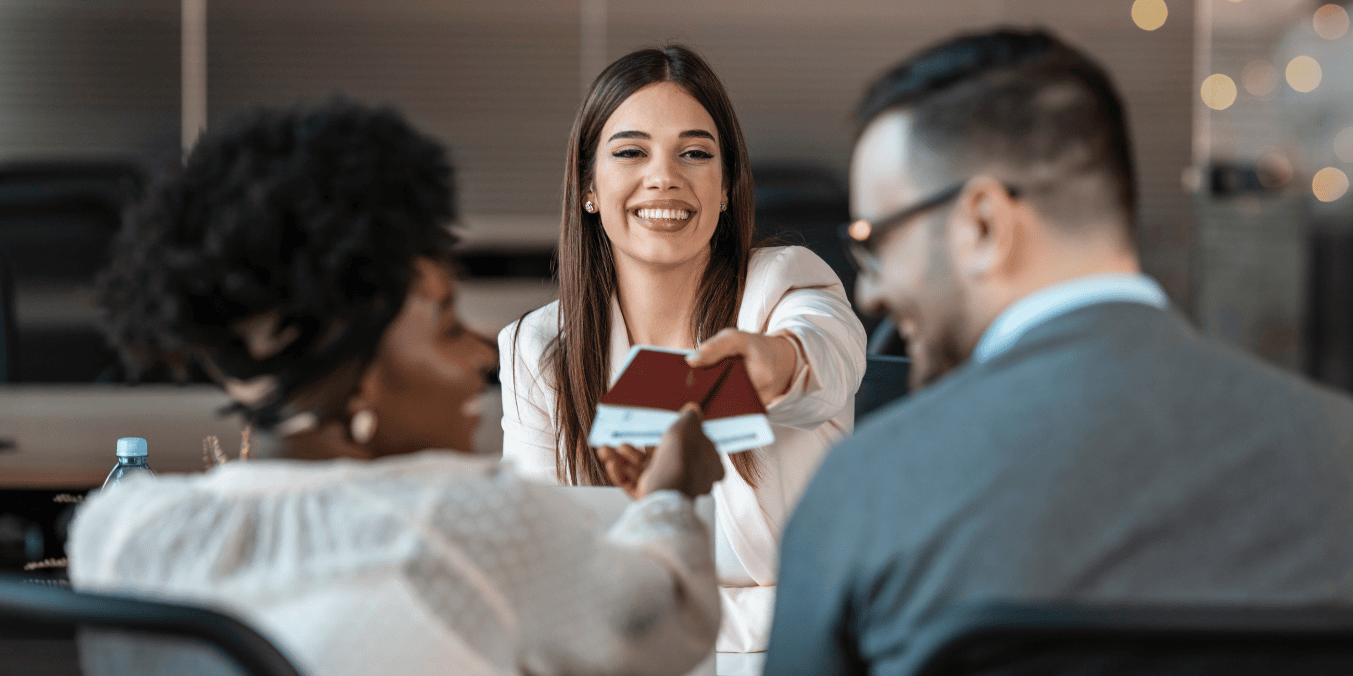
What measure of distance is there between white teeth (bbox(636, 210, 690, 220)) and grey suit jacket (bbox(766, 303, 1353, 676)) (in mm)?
883

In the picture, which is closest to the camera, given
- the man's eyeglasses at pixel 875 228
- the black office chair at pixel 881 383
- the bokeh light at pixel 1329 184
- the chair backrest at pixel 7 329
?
the man's eyeglasses at pixel 875 228

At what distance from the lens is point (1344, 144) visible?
3725 mm

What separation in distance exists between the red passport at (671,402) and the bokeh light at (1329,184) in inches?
146

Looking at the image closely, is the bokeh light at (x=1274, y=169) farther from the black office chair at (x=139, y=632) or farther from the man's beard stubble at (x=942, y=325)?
the black office chair at (x=139, y=632)

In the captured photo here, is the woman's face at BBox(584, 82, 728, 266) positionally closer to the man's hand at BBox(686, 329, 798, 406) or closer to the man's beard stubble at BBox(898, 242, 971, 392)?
the man's hand at BBox(686, 329, 798, 406)

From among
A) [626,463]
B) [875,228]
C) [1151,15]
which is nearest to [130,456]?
[626,463]

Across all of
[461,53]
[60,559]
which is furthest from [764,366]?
[461,53]

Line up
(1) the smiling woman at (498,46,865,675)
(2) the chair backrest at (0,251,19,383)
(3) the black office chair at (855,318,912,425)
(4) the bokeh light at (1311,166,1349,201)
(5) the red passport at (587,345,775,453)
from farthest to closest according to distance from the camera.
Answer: (4) the bokeh light at (1311,166,1349,201), (2) the chair backrest at (0,251,19,383), (3) the black office chair at (855,318,912,425), (1) the smiling woman at (498,46,865,675), (5) the red passport at (587,345,775,453)

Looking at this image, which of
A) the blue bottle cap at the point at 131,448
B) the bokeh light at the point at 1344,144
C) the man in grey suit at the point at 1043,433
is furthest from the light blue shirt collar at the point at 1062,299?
the bokeh light at the point at 1344,144

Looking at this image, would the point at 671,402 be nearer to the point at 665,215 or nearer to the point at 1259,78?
the point at 665,215

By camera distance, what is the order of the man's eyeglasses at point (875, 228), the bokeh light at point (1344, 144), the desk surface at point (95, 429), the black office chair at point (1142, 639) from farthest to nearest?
the bokeh light at point (1344, 144)
the desk surface at point (95, 429)
the man's eyeglasses at point (875, 228)
the black office chair at point (1142, 639)

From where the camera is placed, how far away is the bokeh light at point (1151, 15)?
13.0ft

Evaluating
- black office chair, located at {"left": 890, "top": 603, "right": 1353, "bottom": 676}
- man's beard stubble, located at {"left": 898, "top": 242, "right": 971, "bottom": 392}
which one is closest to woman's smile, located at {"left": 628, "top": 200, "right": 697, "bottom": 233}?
man's beard stubble, located at {"left": 898, "top": 242, "right": 971, "bottom": 392}

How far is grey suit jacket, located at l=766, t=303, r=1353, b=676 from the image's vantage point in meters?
0.56
